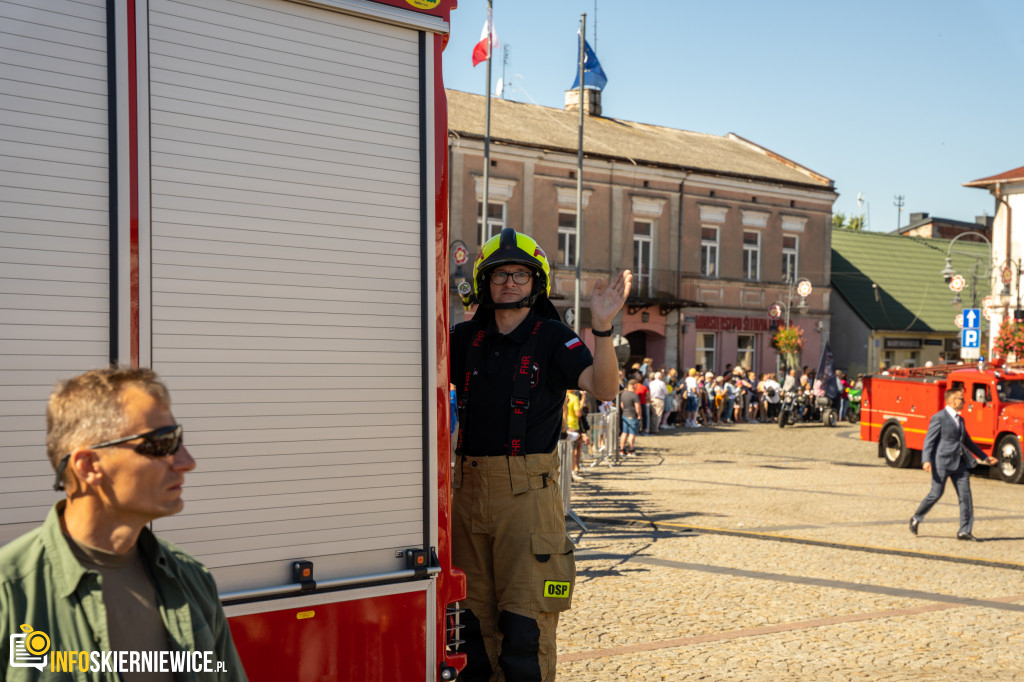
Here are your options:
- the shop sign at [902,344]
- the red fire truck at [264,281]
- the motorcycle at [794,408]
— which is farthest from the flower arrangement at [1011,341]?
the red fire truck at [264,281]

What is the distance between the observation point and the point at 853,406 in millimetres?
34344

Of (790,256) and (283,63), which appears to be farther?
(790,256)

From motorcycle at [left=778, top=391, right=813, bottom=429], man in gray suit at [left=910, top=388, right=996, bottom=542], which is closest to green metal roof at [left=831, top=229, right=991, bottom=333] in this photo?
motorcycle at [left=778, top=391, right=813, bottom=429]

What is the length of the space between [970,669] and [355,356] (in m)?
4.70

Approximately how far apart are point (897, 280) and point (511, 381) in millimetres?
46872

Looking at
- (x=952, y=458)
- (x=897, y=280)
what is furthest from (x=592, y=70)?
(x=952, y=458)

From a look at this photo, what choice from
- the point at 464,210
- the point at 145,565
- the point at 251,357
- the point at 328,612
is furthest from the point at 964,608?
the point at 464,210

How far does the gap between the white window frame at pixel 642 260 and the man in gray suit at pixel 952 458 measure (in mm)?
A: 23662

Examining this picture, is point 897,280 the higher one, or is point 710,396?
point 897,280

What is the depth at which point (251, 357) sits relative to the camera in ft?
10.6

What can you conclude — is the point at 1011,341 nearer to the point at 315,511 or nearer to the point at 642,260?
the point at 642,260

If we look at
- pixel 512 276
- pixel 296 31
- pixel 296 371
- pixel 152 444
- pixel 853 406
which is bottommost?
pixel 853 406

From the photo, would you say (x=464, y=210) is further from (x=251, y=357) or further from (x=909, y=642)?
(x=251, y=357)

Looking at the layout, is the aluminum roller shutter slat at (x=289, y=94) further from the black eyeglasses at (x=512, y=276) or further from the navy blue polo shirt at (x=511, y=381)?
the navy blue polo shirt at (x=511, y=381)
